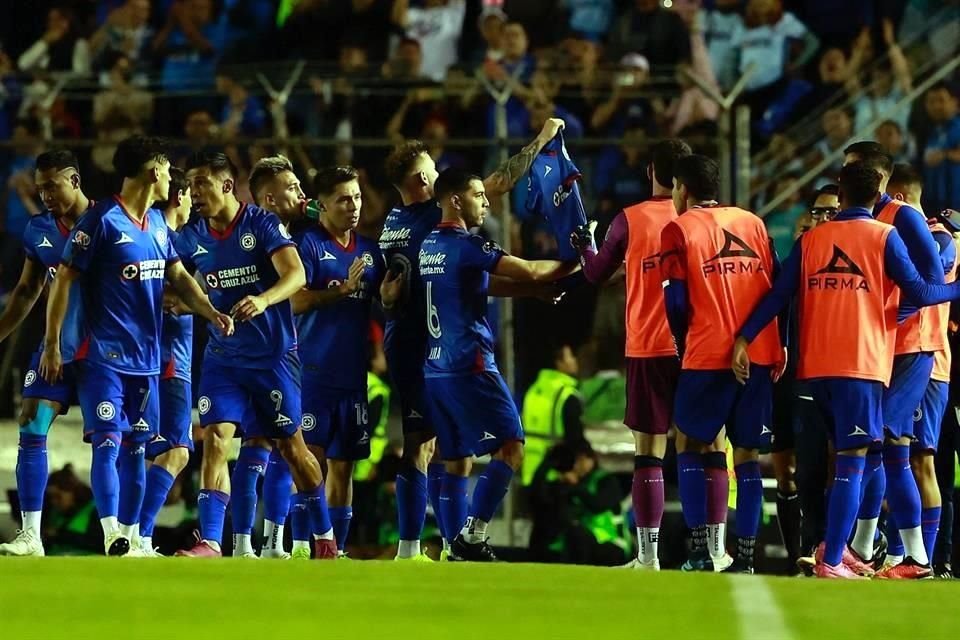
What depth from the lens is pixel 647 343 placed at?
35.2 feet

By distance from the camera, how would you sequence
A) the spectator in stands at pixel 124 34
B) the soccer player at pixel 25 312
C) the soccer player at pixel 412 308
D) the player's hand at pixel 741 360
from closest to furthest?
the player's hand at pixel 741 360
the soccer player at pixel 25 312
the soccer player at pixel 412 308
the spectator in stands at pixel 124 34

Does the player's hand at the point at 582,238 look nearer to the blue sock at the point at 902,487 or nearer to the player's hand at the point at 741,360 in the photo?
the player's hand at the point at 741,360

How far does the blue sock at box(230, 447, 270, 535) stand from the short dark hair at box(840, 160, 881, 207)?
3.61 metres

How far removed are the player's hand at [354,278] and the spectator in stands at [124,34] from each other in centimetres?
846

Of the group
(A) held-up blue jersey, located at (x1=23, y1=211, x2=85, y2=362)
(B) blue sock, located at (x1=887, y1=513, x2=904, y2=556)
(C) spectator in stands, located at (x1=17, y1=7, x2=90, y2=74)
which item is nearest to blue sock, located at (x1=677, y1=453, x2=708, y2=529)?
(B) blue sock, located at (x1=887, y1=513, x2=904, y2=556)

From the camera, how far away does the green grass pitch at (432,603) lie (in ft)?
22.8

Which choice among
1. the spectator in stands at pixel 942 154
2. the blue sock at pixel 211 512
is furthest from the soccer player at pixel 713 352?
the spectator in stands at pixel 942 154

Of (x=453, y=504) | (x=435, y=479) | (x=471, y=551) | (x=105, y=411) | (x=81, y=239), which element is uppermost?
(x=81, y=239)

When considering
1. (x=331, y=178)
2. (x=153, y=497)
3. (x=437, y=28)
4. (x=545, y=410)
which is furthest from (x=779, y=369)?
(x=437, y=28)

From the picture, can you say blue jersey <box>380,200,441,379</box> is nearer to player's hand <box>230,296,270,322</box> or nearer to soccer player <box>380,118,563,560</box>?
soccer player <box>380,118,563,560</box>

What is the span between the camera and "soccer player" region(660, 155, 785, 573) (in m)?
10.4

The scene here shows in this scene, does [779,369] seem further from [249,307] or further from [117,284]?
[117,284]

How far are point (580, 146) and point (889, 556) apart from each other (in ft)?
14.1

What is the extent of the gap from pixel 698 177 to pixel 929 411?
6.86 ft
